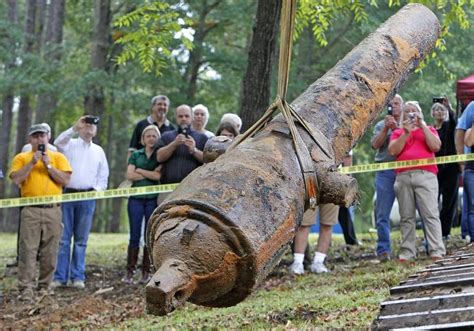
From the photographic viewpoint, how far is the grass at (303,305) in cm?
645

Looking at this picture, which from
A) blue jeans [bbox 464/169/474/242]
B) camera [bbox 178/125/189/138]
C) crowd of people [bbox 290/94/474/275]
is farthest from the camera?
blue jeans [bbox 464/169/474/242]

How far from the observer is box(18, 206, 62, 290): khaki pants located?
33.5ft

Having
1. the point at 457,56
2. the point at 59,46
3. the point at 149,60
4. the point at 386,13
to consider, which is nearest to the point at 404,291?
the point at 149,60

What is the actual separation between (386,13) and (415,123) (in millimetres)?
8381

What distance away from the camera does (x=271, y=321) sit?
260 inches

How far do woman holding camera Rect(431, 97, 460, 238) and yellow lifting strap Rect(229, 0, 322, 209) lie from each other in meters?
8.20

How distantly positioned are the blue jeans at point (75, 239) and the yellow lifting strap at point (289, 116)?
7084 millimetres

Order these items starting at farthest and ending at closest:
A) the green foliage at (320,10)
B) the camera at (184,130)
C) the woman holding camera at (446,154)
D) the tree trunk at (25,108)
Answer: the tree trunk at (25,108), the green foliage at (320,10), the woman holding camera at (446,154), the camera at (184,130)

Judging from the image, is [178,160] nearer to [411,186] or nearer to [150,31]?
[150,31]

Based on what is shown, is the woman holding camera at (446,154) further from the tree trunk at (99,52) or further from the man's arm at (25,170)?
the tree trunk at (99,52)

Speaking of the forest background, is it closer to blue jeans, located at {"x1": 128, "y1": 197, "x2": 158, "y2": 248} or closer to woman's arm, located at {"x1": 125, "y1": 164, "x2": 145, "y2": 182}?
woman's arm, located at {"x1": 125, "y1": 164, "x2": 145, "y2": 182}

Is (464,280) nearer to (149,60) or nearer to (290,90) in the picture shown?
(149,60)

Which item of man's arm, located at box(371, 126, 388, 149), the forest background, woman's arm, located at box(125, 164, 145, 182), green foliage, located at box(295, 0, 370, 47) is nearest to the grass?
man's arm, located at box(371, 126, 388, 149)

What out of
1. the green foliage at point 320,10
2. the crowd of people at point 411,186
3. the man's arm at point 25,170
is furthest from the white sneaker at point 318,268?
the green foliage at point 320,10
